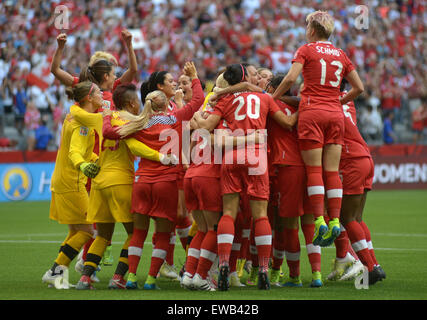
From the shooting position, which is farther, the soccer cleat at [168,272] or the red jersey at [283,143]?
the soccer cleat at [168,272]

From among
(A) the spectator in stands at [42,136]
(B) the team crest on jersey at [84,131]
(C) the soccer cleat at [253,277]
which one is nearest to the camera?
(B) the team crest on jersey at [84,131]

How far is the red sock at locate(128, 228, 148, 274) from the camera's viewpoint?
25.4 ft

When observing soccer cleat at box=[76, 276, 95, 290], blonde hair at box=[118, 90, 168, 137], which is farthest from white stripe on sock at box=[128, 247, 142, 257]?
blonde hair at box=[118, 90, 168, 137]

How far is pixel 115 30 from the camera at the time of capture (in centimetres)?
2358

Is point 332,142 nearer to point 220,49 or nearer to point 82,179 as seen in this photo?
point 82,179

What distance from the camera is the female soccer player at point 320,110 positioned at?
25.4 ft

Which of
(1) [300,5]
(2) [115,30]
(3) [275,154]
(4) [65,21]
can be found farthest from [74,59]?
(3) [275,154]

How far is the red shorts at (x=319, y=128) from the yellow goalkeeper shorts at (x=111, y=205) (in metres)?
1.89

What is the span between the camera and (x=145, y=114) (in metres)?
7.73

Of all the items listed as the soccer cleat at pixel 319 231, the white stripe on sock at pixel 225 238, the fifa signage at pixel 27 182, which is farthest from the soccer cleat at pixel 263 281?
the fifa signage at pixel 27 182

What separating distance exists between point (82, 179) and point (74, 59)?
46.3 ft

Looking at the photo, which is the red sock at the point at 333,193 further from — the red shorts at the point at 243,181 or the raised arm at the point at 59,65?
the raised arm at the point at 59,65

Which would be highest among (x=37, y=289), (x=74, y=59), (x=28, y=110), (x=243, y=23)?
(x=243, y=23)

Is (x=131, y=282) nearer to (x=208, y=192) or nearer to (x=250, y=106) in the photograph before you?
(x=208, y=192)
